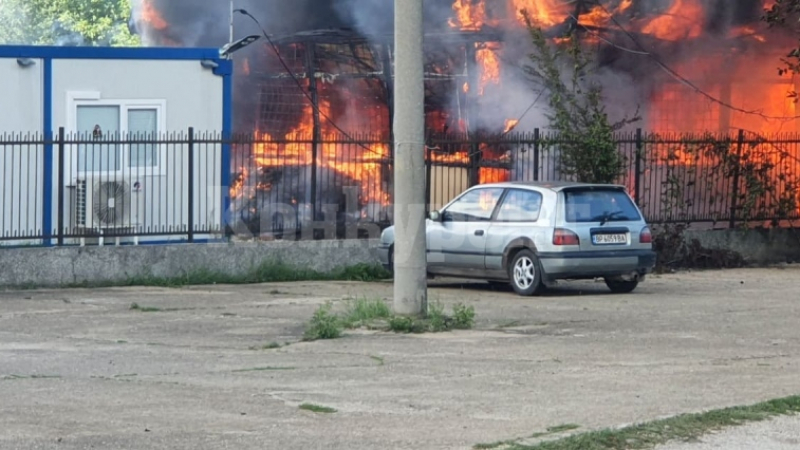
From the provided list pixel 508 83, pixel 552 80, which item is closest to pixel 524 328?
pixel 552 80

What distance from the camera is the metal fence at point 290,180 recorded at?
60.2 feet

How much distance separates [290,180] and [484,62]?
1014 cm

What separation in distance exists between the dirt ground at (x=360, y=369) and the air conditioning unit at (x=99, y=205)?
5.24ft

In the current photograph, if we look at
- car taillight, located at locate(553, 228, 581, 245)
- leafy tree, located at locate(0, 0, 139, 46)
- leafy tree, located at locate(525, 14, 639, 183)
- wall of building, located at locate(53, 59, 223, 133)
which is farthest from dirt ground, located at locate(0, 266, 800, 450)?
leafy tree, located at locate(0, 0, 139, 46)

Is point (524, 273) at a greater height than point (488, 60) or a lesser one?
lesser

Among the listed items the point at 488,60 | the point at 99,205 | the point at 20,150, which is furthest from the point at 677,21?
the point at 20,150

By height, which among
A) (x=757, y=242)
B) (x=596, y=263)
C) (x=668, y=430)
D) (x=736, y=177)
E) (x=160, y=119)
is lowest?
(x=668, y=430)

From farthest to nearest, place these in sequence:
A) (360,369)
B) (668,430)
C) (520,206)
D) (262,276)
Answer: (262,276), (520,206), (360,369), (668,430)

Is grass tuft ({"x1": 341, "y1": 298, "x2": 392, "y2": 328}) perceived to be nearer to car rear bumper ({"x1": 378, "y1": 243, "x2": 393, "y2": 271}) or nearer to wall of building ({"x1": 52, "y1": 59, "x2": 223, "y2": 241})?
car rear bumper ({"x1": 378, "y1": 243, "x2": 393, "y2": 271})

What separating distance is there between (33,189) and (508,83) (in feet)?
44.9

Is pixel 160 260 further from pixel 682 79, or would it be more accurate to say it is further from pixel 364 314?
pixel 682 79

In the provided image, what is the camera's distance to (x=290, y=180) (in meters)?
20.8

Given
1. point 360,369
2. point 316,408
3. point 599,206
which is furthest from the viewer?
point 599,206

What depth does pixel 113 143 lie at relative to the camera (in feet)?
60.1
